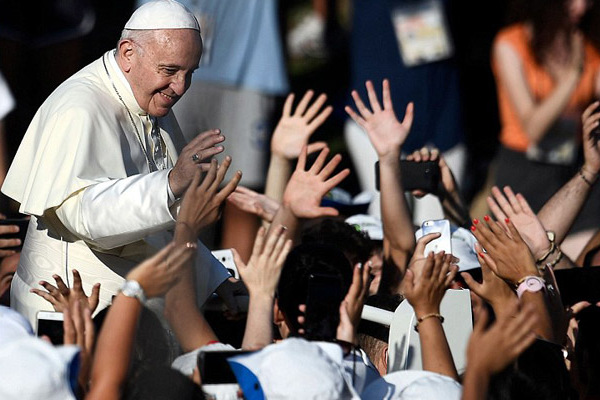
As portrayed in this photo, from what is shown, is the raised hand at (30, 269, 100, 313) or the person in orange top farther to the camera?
the person in orange top

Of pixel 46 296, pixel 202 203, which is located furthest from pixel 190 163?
→ pixel 46 296

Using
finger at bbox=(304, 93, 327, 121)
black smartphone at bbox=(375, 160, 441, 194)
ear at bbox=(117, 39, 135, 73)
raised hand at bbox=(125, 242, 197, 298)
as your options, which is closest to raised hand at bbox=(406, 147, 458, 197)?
black smartphone at bbox=(375, 160, 441, 194)

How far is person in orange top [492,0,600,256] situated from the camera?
6820 millimetres

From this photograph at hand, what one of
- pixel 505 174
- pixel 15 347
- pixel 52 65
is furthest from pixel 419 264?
pixel 52 65

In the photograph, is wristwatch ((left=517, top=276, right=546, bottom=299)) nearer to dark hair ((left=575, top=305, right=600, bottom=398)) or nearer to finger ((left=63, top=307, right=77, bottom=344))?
dark hair ((left=575, top=305, right=600, bottom=398))

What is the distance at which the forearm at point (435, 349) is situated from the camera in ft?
12.2

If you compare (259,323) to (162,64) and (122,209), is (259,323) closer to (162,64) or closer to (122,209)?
(122,209)

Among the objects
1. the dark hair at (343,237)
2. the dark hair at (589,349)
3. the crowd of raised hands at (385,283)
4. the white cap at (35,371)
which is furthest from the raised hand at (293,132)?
the white cap at (35,371)

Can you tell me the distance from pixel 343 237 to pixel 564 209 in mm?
1032

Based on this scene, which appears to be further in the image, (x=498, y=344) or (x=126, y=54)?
(x=126, y=54)

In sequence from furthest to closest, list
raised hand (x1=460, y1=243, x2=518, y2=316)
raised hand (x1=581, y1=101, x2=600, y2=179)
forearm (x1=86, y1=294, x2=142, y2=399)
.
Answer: raised hand (x1=581, y1=101, x2=600, y2=179) < raised hand (x1=460, y1=243, x2=518, y2=316) < forearm (x1=86, y1=294, x2=142, y2=399)

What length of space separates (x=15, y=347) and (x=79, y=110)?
132 cm

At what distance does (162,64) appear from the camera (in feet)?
14.5

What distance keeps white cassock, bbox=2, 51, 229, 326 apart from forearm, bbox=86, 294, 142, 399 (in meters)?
0.71
